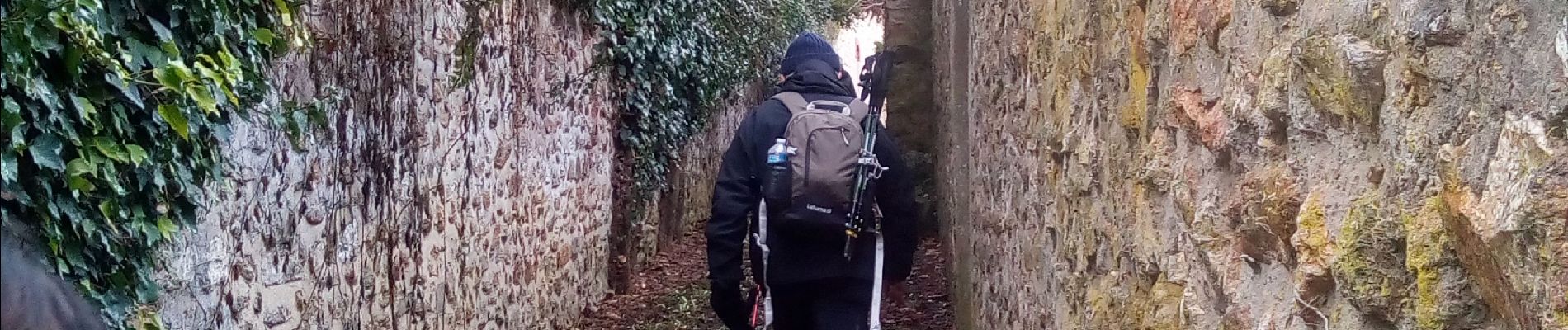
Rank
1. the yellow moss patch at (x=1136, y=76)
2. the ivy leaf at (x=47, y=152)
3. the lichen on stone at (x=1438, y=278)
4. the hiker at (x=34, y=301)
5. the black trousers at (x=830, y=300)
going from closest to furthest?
the hiker at (x=34, y=301) → the lichen on stone at (x=1438, y=278) → the ivy leaf at (x=47, y=152) → the yellow moss patch at (x=1136, y=76) → the black trousers at (x=830, y=300)

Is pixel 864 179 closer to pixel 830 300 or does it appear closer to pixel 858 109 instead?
pixel 858 109

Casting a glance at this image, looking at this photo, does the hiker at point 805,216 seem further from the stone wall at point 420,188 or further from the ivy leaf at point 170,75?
the ivy leaf at point 170,75

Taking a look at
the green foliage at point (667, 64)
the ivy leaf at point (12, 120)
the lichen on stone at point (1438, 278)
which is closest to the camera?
the lichen on stone at point (1438, 278)

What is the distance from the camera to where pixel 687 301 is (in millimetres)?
7422

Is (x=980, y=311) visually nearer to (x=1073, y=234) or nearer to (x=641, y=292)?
(x=1073, y=234)

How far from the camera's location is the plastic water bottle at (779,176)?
3996 mm

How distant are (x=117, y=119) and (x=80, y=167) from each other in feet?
0.44

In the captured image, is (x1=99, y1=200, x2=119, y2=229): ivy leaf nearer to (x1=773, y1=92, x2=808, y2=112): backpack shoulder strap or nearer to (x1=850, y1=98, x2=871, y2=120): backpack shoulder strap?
(x1=773, y1=92, x2=808, y2=112): backpack shoulder strap

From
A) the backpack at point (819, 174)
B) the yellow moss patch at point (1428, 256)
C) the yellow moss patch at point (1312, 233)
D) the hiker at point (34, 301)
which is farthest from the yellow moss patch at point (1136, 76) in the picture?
the hiker at point (34, 301)

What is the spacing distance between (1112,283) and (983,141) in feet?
7.02

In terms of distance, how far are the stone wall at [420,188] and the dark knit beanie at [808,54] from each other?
4.16 feet

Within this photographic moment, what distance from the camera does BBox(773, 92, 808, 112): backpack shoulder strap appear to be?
4.24 metres

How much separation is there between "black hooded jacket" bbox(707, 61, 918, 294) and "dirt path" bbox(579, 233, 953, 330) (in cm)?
171

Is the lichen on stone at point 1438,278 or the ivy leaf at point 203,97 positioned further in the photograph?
the ivy leaf at point 203,97
